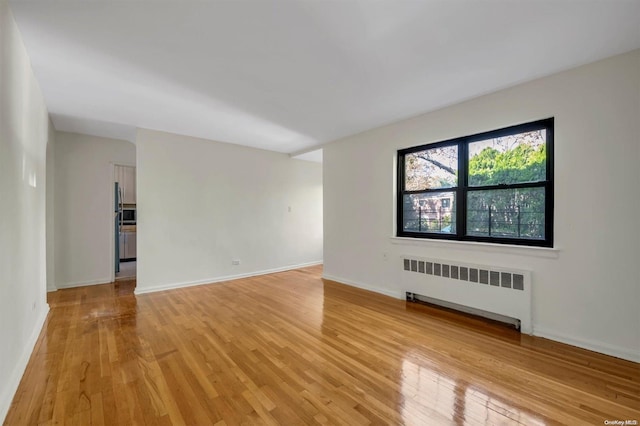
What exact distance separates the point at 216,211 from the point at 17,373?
3.36m

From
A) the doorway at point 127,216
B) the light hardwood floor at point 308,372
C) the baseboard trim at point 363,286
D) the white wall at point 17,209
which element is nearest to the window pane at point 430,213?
the baseboard trim at point 363,286

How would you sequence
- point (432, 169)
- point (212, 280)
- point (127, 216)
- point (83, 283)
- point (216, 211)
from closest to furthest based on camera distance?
point (432, 169), point (83, 283), point (212, 280), point (216, 211), point (127, 216)

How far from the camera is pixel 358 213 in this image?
186 inches

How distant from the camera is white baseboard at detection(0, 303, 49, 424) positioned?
170 cm

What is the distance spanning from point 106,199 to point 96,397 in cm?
422

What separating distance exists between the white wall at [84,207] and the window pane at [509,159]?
591 cm

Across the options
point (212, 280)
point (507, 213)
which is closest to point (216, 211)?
point (212, 280)

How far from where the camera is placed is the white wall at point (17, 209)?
1794 millimetres

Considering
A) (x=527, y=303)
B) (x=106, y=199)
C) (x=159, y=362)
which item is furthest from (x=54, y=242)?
(x=527, y=303)

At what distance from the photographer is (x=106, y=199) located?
502cm

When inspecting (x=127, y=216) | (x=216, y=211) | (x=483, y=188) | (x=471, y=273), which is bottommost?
(x=471, y=273)

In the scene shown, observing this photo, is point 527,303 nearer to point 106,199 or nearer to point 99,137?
point 106,199

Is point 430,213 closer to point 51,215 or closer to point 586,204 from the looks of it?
point 586,204

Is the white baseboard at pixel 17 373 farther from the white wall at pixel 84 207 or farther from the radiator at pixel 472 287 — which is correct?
the radiator at pixel 472 287
